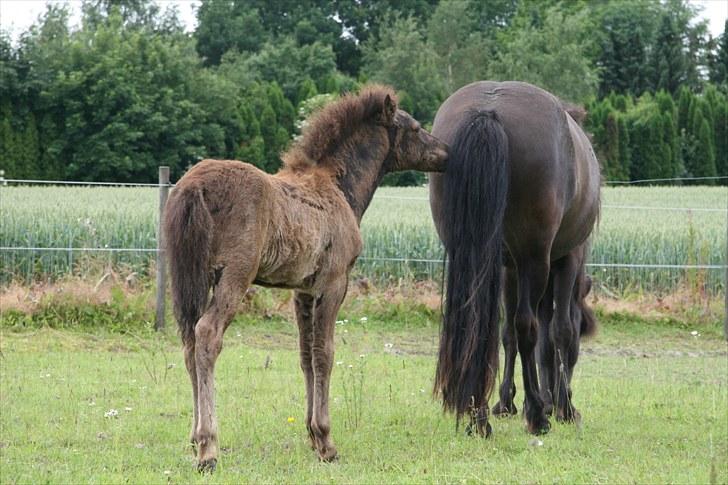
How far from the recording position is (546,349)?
818 centimetres

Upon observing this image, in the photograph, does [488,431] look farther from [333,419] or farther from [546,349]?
[546,349]

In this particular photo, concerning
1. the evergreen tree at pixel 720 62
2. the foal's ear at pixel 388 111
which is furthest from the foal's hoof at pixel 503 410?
the evergreen tree at pixel 720 62

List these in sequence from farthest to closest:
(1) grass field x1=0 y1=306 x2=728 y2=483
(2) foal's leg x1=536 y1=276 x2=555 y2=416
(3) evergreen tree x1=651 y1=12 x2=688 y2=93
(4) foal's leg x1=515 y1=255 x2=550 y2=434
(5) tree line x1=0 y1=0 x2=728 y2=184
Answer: (3) evergreen tree x1=651 y1=12 x2=688 y2=93 < (5) tree line x1=0 y1=0 x2=728 y2=184 < (2) foal's leg x1=536 y1=276 x2=555 y2=416 < (4) foal's leg x1=515 y1=255 x2=550 y2=434 < (1) grass field x1=0 y1=306 x2=728 y2=483

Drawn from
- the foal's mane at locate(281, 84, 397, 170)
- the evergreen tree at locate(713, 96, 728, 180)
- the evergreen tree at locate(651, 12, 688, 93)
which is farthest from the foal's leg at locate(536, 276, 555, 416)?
the evergreen tree at locate(651, 12, 688, 93)

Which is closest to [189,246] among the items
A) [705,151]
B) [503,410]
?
[503,410]

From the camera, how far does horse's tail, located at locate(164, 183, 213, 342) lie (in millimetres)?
5574

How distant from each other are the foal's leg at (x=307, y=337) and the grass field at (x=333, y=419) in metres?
0.40

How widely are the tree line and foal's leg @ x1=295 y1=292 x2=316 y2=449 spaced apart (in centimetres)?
2225

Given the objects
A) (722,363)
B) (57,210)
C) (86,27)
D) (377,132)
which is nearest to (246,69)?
(86,27)

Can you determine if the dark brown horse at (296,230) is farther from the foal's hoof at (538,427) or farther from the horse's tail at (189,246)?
the foal's hoof at (538,427)

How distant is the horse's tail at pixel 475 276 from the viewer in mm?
6699

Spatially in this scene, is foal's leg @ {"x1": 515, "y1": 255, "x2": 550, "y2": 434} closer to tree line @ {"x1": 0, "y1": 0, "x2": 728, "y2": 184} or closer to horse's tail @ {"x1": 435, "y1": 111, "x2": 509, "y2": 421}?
horse's tail @ {"x1": 435, "y1": 111, "x2": 509, "y2": 421}

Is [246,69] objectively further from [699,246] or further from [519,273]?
[519,273]

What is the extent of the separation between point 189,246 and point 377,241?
9880 millimetres
